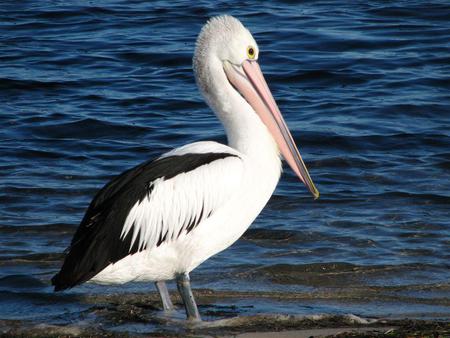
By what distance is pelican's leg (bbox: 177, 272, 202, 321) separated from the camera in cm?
549

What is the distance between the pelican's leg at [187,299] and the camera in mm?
5492

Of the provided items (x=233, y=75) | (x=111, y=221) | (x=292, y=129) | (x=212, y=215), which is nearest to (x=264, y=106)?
(x=233, y=75)

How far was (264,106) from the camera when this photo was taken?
5883 mm

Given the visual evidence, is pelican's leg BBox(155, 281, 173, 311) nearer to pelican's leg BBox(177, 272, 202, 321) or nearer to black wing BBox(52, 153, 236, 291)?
pelican's leg BBox(177, 272, 202, 321)

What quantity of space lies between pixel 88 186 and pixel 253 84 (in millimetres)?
2739

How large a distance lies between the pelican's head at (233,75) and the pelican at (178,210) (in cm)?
6

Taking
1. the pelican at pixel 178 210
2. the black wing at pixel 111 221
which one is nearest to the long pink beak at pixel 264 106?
the pelican at pixel 178 210

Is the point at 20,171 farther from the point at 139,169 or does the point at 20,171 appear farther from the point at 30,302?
the point at 139,169

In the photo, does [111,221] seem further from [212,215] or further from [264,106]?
[264,106]

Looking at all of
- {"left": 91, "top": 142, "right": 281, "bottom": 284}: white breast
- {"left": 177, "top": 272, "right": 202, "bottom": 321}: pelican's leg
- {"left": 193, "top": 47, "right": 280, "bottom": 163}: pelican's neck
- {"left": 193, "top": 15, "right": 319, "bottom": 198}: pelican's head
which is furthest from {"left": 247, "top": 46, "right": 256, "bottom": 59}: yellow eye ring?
{"left": 177, "top": 272, "right": 202, "bottom": 321}: pelican's leg

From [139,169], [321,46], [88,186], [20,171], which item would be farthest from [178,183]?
[321,46]

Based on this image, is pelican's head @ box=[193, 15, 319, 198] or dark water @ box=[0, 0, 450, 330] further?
dark water @ box=[0, 0, 450, 330]

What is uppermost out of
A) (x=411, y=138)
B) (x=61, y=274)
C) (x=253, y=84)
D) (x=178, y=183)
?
(x=253, y=84)

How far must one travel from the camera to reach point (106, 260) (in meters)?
5.28
